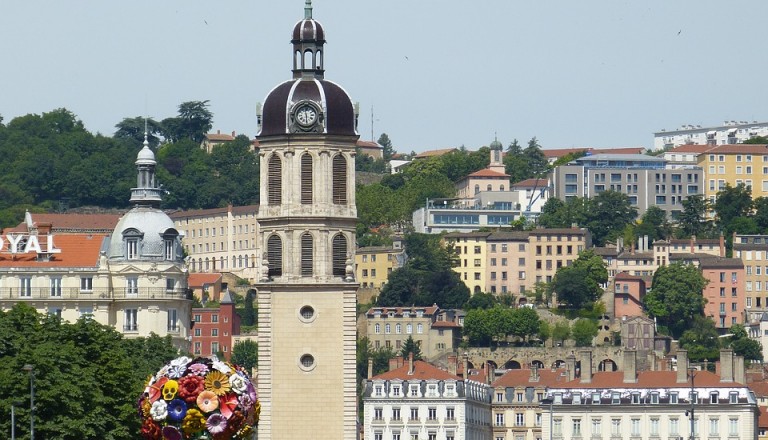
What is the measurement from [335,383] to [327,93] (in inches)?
336

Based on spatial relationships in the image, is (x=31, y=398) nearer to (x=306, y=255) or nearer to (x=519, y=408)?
(x=306, y=255)

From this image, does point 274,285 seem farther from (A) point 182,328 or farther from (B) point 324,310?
(A) point 182,328

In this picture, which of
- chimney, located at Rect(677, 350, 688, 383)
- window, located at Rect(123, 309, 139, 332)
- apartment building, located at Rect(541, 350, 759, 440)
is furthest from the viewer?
chimney, located at Rect(677, 350, 688, 383)

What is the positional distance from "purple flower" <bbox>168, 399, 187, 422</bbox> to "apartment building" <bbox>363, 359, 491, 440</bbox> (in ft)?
397

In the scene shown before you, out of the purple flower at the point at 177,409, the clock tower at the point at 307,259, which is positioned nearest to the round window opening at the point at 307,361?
the clock tower at the point at 307,259

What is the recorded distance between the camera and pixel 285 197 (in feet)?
275

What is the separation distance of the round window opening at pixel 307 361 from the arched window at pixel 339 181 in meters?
4.62

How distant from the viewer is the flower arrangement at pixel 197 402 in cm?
5238

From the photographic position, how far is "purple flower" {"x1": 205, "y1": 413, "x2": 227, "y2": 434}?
172 ft

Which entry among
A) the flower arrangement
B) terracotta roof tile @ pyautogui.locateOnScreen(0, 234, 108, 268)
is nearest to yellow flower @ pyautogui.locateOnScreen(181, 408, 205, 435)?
the flower arrangement

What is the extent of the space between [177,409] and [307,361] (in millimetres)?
30359

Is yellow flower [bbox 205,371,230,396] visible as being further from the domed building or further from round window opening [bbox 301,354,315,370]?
the domed building

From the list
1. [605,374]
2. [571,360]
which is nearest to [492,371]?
[571,360]

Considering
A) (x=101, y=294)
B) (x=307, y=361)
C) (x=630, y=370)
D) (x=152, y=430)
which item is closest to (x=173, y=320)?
(x=101, y=294)
